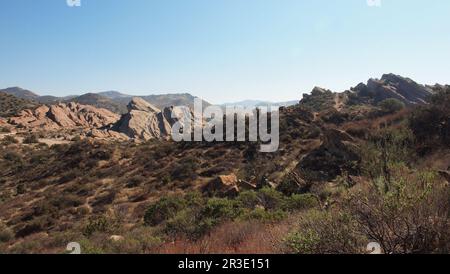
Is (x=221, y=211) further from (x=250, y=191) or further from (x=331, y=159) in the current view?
(x=331, y=159)

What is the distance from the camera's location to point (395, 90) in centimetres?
5312

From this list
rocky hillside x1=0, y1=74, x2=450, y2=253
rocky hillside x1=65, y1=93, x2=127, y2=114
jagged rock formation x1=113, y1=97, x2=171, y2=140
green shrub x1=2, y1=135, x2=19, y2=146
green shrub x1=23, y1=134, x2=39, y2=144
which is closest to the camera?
rocky hillside x1=0, y1=74, x2=450, y2=253

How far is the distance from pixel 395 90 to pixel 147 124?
37.6 metres

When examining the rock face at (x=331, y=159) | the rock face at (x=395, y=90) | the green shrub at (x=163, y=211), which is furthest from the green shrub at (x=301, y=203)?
the rock face at (x=395, y=90)

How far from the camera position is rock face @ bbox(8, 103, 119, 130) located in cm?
5184

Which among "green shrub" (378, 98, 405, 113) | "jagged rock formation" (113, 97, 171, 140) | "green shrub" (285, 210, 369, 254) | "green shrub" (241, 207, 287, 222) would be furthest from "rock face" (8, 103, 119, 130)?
"green shrub" (285, 210, 369, 254)

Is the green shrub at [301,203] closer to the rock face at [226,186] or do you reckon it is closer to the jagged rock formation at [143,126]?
the rock face at [226,186]

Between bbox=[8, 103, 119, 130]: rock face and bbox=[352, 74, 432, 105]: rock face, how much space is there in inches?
1628

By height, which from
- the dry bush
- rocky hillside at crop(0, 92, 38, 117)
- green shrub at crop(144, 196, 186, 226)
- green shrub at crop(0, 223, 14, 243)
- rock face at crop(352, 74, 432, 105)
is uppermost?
rock face at crop(352, 74, 432, 105)

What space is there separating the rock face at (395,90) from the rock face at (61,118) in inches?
1628

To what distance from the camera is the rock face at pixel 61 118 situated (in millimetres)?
51844

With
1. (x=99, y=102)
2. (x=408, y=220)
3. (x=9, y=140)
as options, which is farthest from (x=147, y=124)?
(x=99, y=102)

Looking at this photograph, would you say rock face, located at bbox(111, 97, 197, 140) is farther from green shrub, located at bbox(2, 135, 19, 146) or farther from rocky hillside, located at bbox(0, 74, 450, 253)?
rocky hillside, located at bbox(0, 74, 450, 253)
